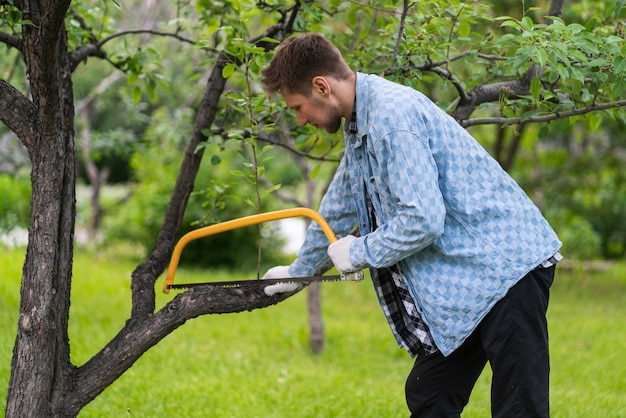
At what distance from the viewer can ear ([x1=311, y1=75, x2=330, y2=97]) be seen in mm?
2593

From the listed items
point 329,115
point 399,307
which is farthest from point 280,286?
point 329,115

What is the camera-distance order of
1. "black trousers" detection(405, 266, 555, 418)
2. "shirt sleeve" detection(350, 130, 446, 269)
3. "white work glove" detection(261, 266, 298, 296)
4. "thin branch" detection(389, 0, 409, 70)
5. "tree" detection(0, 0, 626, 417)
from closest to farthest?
"shirt sleeve" detection(350, 130, 446, 269) → "black trousers" detection(405, 266, 555, 418) → "tree" detection(0, 0, 626, 417) → "white work glove" detection(261, 266, 298, 296) → "thin branch" detection(389, 0, 409, 70)

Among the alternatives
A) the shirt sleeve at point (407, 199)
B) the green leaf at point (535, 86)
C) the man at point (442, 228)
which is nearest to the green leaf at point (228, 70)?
the man at point (442, 228)

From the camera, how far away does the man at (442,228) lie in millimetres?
2455

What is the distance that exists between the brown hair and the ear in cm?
2

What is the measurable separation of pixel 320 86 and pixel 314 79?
0.03 m

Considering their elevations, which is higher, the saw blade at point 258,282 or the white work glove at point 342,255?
the white work glove at point 342,255

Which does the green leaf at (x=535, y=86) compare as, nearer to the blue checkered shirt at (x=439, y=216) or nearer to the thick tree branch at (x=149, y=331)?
the blue checkered shirt at (x=439, y=216)

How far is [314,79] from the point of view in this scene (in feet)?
8.50

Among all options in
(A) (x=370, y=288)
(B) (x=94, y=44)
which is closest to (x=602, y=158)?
(A) (x=370, y=288)

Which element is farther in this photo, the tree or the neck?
the tree

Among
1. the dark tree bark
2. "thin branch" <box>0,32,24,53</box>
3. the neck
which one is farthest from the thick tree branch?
"thin branch" <box>0,32,24,53</box>

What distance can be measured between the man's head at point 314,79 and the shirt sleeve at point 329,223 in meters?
0.34

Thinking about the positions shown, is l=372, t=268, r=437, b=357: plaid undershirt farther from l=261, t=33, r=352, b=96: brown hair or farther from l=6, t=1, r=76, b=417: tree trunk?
l=6, t=1, r=76, b=417: tree trunk
